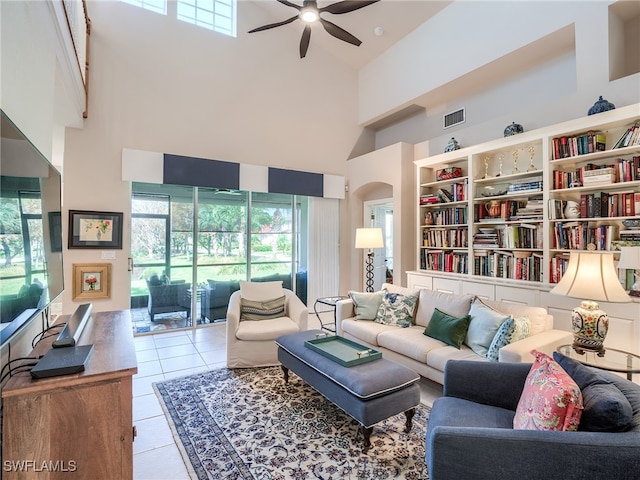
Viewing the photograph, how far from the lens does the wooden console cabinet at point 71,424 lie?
4.36ft

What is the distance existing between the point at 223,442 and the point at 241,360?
1.27 metres

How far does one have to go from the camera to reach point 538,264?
12.6 feet

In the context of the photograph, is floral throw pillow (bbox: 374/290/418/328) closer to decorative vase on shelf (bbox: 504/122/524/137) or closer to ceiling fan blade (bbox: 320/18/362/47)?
decorative vase on shelf (bbox: 504/122/524/137)

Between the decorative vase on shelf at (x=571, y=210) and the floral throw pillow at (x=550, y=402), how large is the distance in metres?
2.63

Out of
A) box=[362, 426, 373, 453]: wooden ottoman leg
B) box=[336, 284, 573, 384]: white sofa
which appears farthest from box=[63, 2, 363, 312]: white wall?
box=[362, 426, 373, 453]: wooden ottoman leg

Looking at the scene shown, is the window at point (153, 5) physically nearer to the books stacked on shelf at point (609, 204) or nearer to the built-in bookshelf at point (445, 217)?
the built-in bookshelf at point (445, 217)

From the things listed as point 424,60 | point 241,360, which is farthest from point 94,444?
point 424,60

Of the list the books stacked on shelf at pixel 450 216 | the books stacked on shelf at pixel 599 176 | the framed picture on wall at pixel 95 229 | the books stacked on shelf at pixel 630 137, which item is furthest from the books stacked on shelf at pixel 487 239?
the framed picture on wall at pixel 95 229

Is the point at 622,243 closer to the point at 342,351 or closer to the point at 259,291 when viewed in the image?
the point at 342,351

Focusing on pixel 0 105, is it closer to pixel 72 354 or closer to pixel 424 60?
pixel 72 354

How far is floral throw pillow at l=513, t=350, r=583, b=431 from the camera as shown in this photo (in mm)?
1333

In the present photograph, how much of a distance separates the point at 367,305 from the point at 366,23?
447cm

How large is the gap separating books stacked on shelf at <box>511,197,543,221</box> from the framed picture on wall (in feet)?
17.0

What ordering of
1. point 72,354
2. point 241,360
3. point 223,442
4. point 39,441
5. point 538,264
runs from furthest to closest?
point 538,264 → point 241,360 → point 223,442 → point 72,354 → point 39,441
